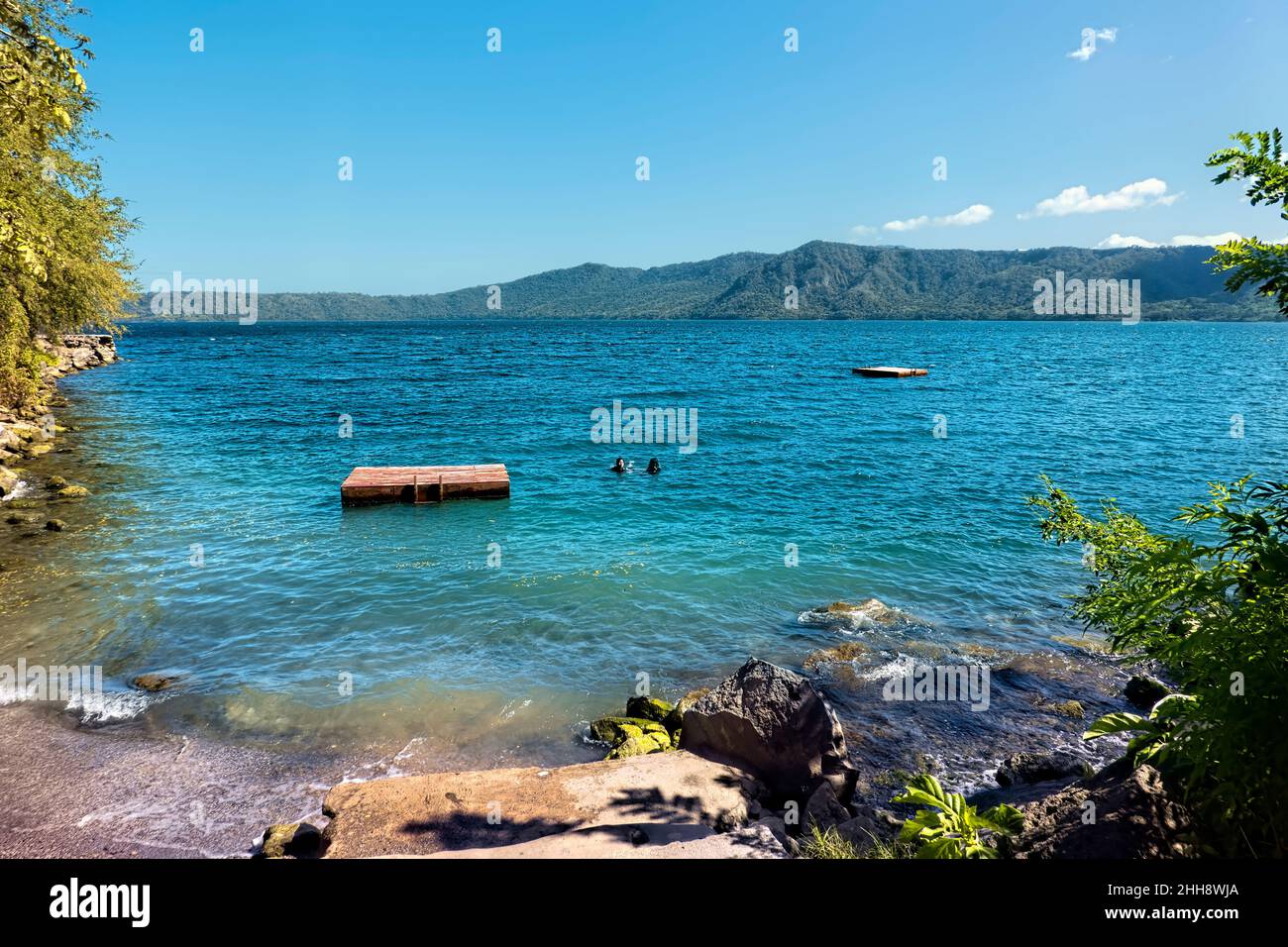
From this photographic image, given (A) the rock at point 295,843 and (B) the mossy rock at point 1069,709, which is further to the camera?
(B) the mossy rock at point 1069,709

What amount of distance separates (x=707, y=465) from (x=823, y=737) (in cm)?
2566

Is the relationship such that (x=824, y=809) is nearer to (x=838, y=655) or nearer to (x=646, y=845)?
(x=646, y=845)

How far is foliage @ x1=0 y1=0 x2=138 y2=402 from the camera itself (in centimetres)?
787

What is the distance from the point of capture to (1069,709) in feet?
43.9

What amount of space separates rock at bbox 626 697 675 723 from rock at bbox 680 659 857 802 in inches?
86.5

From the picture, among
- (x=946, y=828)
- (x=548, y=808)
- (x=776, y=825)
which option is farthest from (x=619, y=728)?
(x=946, y=828)

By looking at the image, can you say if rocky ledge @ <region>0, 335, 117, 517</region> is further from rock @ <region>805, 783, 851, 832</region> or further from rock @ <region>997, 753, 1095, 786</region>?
rock @ <region>997, 753, 1095, 786</region>

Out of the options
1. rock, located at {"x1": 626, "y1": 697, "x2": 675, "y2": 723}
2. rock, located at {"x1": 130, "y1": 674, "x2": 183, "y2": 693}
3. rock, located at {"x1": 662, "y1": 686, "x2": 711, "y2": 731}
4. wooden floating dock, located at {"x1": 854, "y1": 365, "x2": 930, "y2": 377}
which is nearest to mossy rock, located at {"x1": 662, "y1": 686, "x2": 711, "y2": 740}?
rock, located at {"x1": 662, "y1": 686, "x2": 711, "y2": 731}

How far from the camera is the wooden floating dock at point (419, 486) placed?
2673cm

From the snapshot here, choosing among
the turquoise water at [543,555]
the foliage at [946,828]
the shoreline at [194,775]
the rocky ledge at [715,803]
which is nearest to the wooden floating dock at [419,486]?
the turquoise water at [543,555]

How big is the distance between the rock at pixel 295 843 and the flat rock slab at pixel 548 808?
36cm

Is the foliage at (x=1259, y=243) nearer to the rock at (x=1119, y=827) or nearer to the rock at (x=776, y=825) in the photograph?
the rock at (x=1119, y=827)
